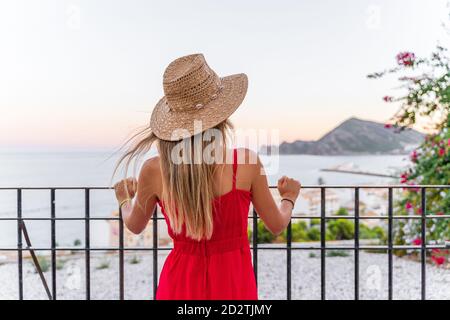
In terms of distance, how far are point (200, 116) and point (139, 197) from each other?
0.26 meters

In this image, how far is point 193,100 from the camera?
1.17 metres

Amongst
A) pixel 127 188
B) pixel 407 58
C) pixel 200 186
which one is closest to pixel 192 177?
pixel 200 186

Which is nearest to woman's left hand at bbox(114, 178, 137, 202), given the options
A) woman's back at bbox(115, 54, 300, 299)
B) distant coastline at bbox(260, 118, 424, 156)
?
woman's back at bbox(115, 54, 300, 299)

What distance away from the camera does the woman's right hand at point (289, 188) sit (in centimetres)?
134

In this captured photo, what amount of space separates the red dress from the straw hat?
194mm

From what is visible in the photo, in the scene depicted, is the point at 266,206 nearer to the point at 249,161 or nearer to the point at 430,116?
the point at 249,161

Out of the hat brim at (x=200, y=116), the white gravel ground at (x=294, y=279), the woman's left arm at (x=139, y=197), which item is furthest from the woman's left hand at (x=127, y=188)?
the white gravel ground at (x=294, y=279)

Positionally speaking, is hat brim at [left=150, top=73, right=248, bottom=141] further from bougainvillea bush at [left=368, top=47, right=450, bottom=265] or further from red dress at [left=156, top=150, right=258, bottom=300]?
bougainvillea bush at [left=368, top=47, right=450, bottom=265]

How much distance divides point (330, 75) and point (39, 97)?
17.3 ft

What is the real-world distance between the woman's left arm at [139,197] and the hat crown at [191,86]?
0.17 meters

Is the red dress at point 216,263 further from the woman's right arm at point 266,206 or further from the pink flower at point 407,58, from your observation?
the pink flower at point 407,58
